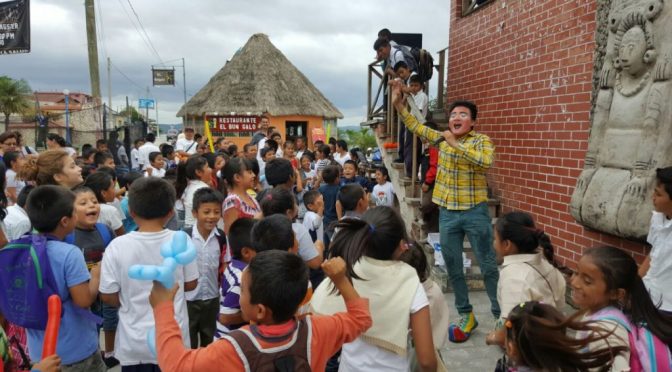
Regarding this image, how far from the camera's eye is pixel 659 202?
2.37 meters

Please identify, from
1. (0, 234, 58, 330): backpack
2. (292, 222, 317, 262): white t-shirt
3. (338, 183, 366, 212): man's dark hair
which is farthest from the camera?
(338, 183, 366, 212): man's dark hair

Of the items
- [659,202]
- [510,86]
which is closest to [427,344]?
[659,202]

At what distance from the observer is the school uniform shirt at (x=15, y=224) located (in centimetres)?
292

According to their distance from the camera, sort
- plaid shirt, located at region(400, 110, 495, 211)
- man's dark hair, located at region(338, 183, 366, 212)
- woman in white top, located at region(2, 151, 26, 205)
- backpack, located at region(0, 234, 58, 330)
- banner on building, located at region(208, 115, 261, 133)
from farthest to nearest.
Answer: banner on building, located at region(208, 115, 261, 133), woman in white top, located at region(2, 151, 26, 205), man's dark hair, located at region(338, 183, 366, 212), plaid shirt, located at region(400, 110, 495, 211), backpack, located at region(0, 234, 58, 330)

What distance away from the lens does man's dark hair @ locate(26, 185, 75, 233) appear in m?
2.22

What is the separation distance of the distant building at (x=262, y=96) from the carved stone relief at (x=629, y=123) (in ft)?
60.8

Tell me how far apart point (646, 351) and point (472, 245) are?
6.43 ft

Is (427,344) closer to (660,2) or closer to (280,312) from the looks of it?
(280,312)

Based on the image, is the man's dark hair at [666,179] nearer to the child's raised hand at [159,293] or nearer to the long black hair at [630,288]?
the long black hair at [630,288]

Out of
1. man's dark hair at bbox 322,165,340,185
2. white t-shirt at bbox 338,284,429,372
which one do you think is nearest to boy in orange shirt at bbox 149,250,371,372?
white t-shirt at bbox 338,284,429,372

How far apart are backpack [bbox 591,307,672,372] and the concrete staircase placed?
287cm

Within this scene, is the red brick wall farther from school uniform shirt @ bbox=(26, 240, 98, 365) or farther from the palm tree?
the palm tree

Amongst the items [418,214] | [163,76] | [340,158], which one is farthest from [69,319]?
[163,76]

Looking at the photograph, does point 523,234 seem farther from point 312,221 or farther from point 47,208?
point 47,208
